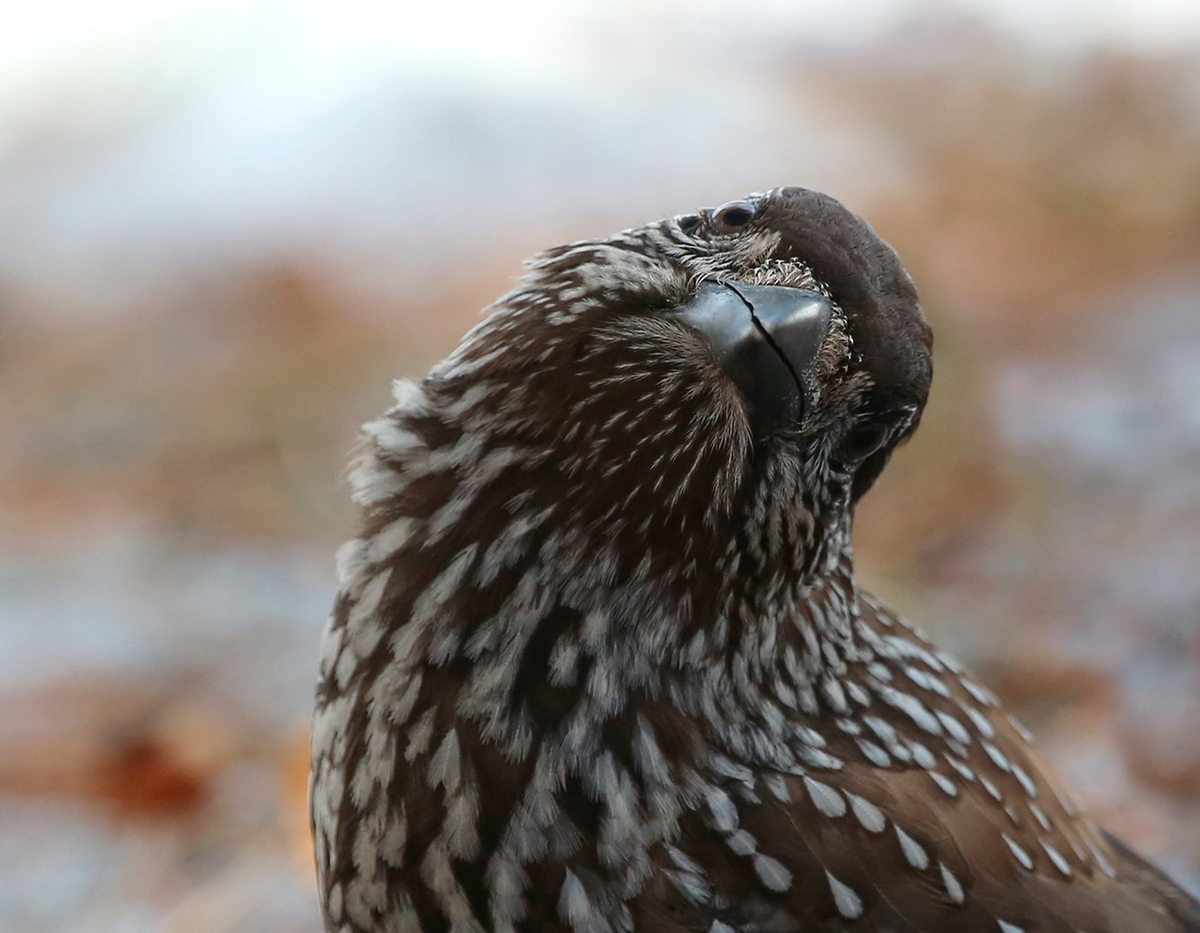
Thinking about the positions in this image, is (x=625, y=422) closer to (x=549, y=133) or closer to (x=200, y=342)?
(x=200, y=342)

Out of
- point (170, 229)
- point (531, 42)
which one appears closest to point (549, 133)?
point (531, 42)

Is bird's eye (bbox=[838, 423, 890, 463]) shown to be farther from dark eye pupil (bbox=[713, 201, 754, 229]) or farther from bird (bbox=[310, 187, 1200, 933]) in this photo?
dark eye pupil (bbox=[713, 201, 754, 229])

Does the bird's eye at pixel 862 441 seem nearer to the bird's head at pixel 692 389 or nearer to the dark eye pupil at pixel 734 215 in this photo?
the bird's head at pixel 692 389

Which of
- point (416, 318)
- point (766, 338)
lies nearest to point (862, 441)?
point (766, 338)

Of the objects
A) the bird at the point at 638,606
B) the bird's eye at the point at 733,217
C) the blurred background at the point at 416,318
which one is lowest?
the bird at the point at 638,606

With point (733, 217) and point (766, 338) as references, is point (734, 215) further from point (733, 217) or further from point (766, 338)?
point (766, 338)

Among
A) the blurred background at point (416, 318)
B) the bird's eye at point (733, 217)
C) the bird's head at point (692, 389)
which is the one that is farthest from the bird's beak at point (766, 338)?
the blurred background at point (416, 318)
